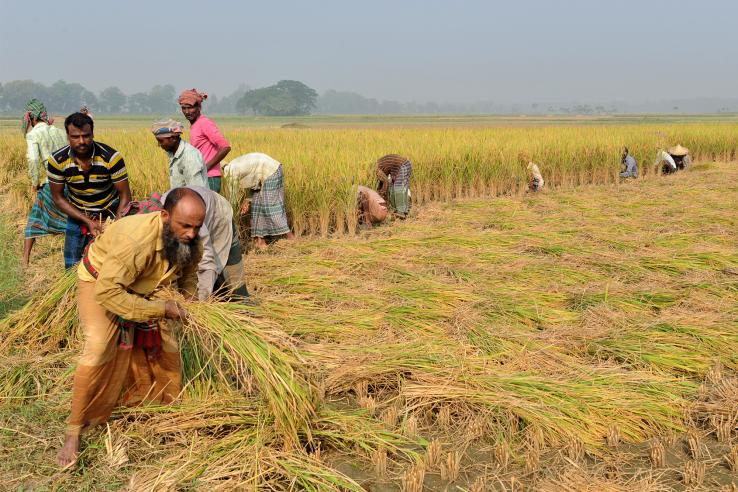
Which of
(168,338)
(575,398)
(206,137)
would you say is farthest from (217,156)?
(575,398)

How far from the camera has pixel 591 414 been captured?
2.37m

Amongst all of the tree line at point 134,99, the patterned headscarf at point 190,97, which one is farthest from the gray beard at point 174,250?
the tree line at point 134,99

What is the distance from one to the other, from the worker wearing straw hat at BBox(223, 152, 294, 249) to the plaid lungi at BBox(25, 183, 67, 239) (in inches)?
54.5

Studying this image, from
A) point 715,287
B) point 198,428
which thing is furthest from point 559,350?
point 198,428

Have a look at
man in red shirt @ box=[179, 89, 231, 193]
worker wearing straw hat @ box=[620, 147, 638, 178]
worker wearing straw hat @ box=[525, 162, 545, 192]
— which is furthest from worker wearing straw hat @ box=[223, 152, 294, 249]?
worker wearing straw hat @ box=[620, 147, 638, 178]

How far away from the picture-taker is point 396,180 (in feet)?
20.7

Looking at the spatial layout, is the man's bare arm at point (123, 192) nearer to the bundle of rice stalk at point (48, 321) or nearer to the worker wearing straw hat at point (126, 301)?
the bundle of rice stalk at point (48, 321)

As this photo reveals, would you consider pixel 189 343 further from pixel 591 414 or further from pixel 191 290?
pixel 591 414

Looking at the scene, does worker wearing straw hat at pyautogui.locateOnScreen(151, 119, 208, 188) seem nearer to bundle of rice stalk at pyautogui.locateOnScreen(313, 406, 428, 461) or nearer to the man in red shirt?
the man in red shirt

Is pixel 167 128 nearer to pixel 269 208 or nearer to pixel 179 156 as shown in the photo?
pixel 179 156

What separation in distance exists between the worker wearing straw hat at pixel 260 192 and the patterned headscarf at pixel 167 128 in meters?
1.47

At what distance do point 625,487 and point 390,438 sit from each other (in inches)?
33.1

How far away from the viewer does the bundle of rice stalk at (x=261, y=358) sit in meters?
2.12

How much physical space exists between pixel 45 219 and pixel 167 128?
1.39 meters
